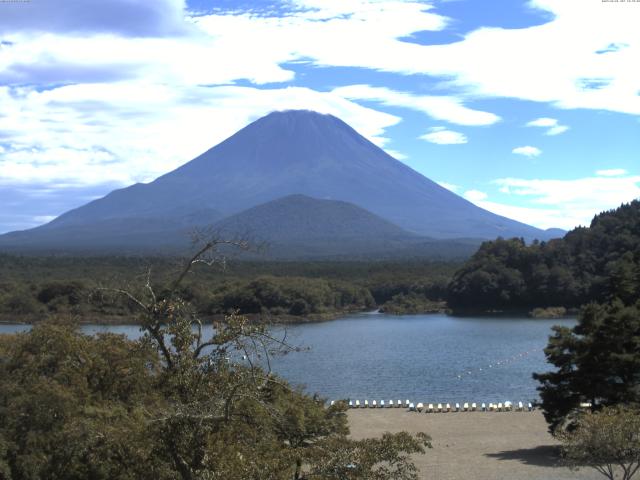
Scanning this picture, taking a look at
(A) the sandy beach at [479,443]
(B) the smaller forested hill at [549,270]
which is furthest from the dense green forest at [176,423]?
(B) the smaller forested hill at [549,270]

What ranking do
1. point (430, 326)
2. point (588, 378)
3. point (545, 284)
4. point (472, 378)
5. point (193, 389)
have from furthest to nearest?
point (545, 284), point (430, 326), point (472, 378), point (588, 378), point (193, 389)

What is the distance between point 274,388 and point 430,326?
42.3m

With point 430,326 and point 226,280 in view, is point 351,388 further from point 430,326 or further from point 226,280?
point 226,280

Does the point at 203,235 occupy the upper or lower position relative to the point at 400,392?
upper

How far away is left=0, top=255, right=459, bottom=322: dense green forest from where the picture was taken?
5819 centimetres

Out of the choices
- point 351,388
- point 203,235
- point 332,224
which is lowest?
point 351,388

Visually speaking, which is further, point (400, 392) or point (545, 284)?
point (545, 284)

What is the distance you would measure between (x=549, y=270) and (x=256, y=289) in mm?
21600

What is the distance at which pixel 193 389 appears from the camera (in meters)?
8.33

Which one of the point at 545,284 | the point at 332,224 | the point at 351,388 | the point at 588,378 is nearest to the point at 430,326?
the point at 545,284

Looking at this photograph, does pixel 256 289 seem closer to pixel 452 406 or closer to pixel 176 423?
pixel 452 406

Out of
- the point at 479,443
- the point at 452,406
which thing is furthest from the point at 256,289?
the point at 479,443

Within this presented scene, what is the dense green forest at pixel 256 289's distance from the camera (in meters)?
58.2

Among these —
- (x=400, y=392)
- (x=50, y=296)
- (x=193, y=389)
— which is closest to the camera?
(x=193, y=389)
